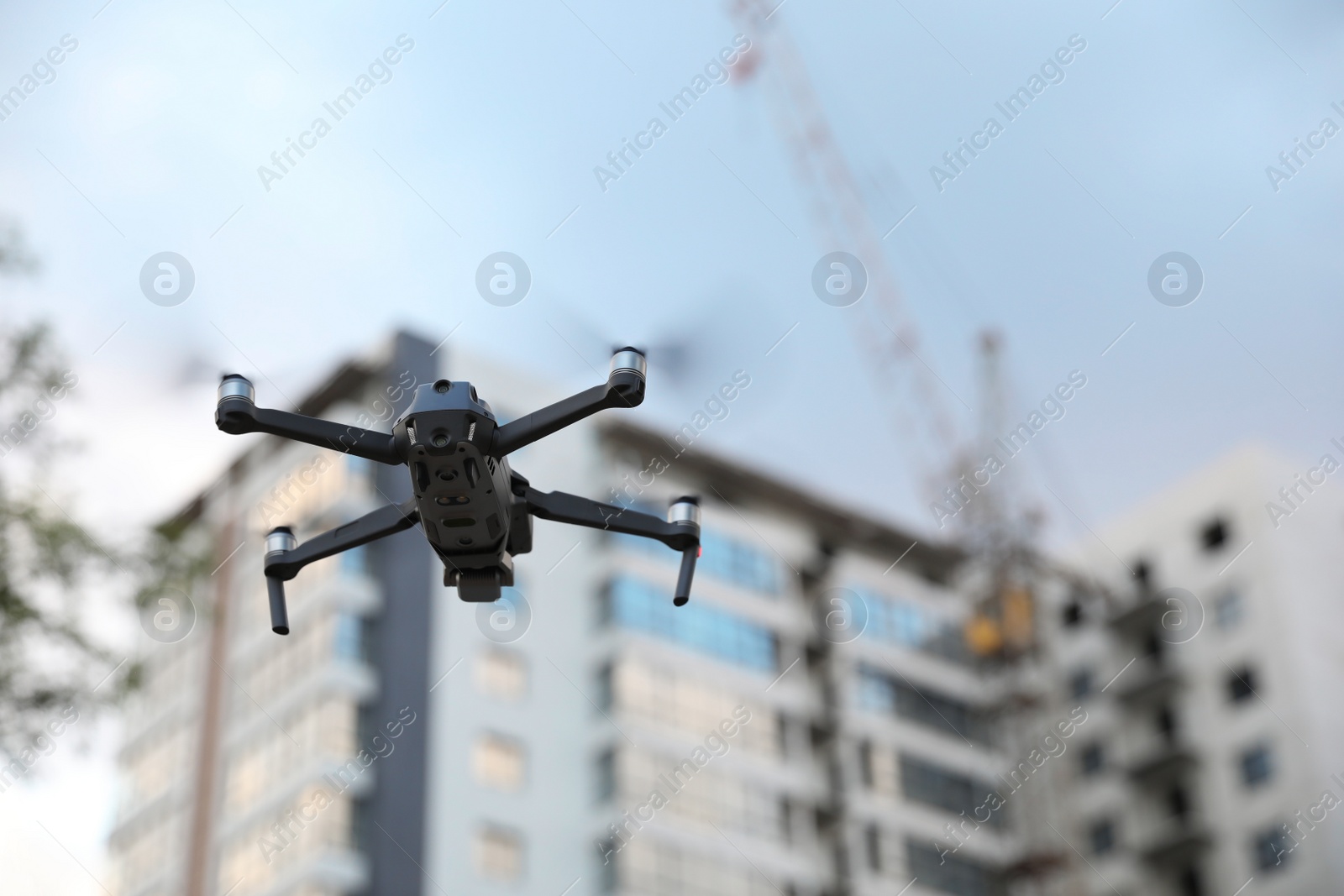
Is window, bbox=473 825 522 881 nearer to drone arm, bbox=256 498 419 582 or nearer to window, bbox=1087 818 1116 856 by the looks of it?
window, bbox=1087 818 1116 856

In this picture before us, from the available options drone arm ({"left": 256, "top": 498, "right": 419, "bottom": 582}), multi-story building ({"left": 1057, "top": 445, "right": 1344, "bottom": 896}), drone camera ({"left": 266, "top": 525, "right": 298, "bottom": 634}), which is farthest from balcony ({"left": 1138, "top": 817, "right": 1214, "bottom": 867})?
drone arm ({"left": 256, "top": 498, "right": 419, "bottom": 582})

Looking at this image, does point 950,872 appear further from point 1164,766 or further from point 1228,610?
point 1228,610

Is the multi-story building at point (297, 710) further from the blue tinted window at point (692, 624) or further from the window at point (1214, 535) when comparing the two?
the window at point (1214, 535)

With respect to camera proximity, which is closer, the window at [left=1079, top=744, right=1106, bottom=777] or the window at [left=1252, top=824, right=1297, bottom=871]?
the window at [left=1252, top=824, right=1297, bottom=871]

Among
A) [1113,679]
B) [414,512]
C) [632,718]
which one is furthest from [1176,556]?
[414,512]

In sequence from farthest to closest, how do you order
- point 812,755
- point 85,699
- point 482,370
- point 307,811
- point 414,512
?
point 812,755 < point 482,370 < point 307,811 < point 85,699 < point 414,512

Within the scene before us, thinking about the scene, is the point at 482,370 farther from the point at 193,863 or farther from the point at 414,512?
the point at 414,512

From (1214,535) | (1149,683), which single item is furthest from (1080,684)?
(1214,535)

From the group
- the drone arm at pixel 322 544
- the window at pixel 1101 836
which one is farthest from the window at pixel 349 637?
the drone arm at pixel 322 544
